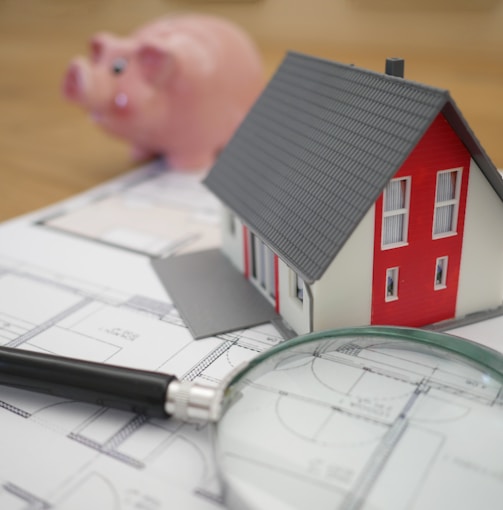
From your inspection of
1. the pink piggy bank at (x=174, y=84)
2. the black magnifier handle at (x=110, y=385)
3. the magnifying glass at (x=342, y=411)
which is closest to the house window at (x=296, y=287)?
the magnifying glass at (x=342, y=411)

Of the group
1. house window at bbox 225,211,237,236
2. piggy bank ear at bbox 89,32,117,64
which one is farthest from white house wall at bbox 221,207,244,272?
piggy bank ear at bbox 89,32,117,64

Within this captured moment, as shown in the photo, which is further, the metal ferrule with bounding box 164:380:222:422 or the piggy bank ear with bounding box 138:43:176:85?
the piggy bank ear with bounding box 138:43:176:85

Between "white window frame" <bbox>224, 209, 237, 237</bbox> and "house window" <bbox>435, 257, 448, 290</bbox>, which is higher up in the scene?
"house window" <bbox>435, 257, 448, 290</bbox>

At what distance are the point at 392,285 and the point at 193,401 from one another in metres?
0.30

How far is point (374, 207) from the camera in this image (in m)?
0.69

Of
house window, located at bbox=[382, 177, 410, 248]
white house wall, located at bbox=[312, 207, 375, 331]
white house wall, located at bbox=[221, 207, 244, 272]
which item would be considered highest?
house window, located at bbox=[382, 177, 410, 248]

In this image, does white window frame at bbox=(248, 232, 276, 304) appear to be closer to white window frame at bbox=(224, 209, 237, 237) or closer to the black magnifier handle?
white window frame at bbox=(224, 209, 237, 237)

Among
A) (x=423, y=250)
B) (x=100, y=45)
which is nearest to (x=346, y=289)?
(x=423, y=250)

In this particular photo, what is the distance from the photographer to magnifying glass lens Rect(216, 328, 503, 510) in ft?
1.64

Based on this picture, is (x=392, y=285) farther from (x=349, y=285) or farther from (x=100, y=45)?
(x=100, y=45)

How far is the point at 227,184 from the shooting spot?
2.98ft

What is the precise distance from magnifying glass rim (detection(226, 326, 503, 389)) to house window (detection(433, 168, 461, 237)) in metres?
0.15

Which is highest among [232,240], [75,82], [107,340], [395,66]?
[395,66]

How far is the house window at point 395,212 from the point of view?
27.7 inches
